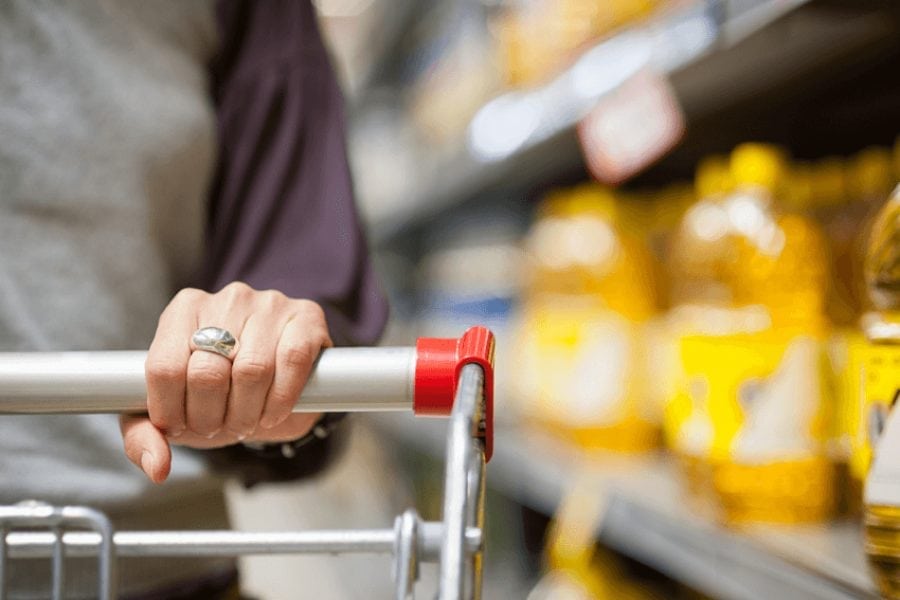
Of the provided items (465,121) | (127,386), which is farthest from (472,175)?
(127,386)

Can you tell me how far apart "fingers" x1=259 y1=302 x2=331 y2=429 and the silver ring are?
28 mm

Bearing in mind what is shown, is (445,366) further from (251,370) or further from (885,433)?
(885,433)

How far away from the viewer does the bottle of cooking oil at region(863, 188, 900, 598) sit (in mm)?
657

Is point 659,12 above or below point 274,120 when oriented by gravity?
above

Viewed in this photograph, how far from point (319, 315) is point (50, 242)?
0.26m

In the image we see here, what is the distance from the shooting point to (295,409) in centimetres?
52

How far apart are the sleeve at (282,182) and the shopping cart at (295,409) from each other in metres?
0.18

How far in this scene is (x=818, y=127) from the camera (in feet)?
4.63

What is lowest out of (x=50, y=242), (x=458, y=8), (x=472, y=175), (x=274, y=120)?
(x=50, y=242)

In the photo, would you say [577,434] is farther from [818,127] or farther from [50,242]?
[50,242]

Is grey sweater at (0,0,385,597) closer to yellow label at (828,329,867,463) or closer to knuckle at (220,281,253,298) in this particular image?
knuckle at (220,281,253,298)

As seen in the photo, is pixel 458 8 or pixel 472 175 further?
pixel 458 8

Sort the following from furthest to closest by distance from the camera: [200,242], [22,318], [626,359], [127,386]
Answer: [626,359]
[200,242]
[22,318]
[127,386]

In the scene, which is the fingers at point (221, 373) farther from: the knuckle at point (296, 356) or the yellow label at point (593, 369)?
the yellow label at point (593, 369)
